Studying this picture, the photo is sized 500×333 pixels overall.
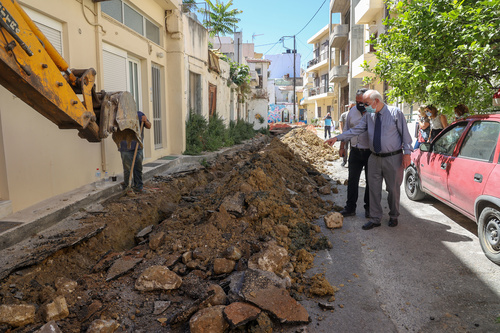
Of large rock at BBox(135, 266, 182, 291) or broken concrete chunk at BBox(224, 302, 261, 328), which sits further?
large rock at BBox(135, 266, 182, 291)

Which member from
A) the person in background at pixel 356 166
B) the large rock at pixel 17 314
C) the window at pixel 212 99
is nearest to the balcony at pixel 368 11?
the window at pixel 212 99

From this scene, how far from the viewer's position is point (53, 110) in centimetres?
327

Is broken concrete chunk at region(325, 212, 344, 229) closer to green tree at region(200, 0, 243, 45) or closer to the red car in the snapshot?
the red car

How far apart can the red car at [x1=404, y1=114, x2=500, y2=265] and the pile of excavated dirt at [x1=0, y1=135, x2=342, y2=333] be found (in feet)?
6.14

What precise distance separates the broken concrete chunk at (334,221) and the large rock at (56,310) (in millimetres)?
3572

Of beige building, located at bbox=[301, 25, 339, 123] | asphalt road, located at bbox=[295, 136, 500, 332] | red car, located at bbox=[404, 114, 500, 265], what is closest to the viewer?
asphalt road, located at bbox=[295, 136, 500, 332]

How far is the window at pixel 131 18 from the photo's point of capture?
7.84 meters

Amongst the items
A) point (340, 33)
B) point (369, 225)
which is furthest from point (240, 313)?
point (340, 33)

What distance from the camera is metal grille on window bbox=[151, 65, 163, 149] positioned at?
10.6 m

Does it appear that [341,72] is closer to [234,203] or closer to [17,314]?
[234,203]

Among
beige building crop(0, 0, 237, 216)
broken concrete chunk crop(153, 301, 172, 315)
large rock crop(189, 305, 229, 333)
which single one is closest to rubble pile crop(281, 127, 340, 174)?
beige building crop(0, 0, 237, 216)

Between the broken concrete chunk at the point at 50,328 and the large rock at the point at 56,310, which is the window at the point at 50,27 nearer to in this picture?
the large rock at the point at 56,310

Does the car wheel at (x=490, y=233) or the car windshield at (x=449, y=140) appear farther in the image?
the car windshield at (x=449, y=140)

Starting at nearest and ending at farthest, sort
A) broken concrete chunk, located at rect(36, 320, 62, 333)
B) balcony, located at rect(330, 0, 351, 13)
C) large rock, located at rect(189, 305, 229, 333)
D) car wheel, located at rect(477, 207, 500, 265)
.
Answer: broken concrete chunk, located at rect(36, 320, 62, 333) < large rock, located at rect(189, 305, 229, 333) < car wheel, located at rect(477, 207, 500, 265) < balcony, located at rect(330, 0, 351, 13)
